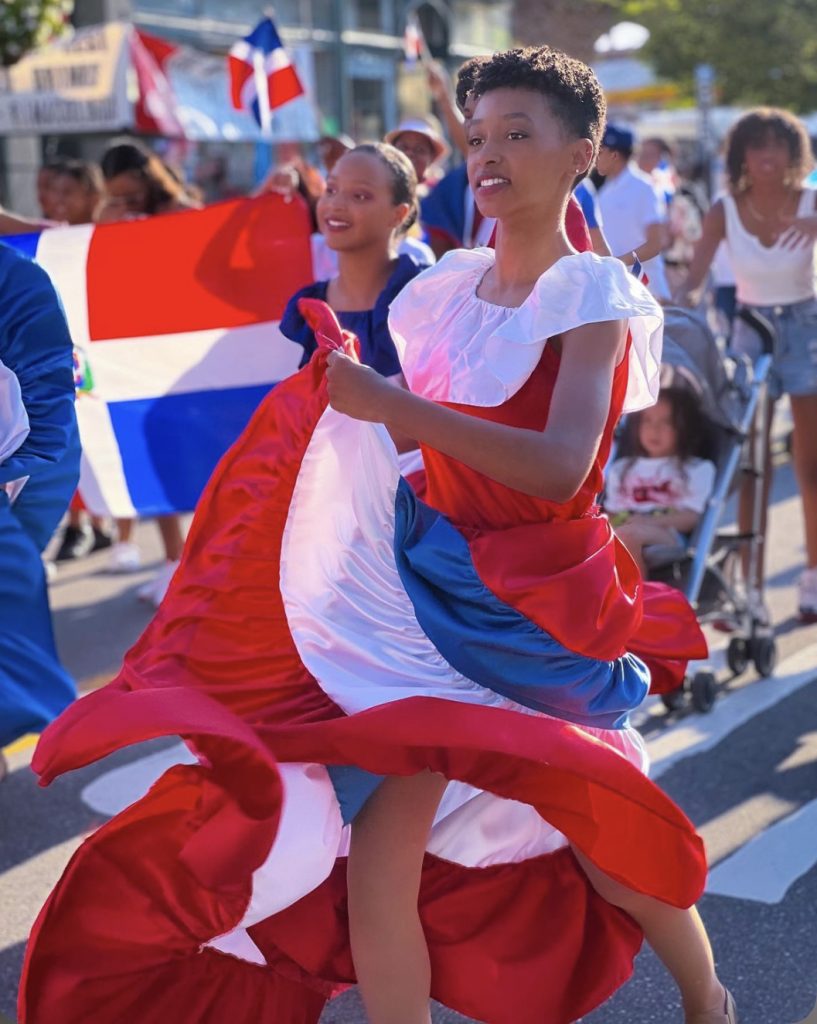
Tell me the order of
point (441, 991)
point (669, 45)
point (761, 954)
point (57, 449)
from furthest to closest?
point (669, 45) → point (57, 449) → point (761, 954) → point (441, 991)

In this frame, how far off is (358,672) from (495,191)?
2.69 ft

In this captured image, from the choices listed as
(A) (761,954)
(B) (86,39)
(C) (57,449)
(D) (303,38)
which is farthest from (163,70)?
(A) (761,954)

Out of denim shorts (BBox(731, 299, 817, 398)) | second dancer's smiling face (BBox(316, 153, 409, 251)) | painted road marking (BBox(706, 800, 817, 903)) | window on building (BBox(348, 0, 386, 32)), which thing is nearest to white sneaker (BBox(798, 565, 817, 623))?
denim shorts (BBox(731, 299, 817, 398))

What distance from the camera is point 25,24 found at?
11.4m

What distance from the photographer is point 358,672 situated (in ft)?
7.97

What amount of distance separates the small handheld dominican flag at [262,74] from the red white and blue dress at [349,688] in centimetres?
730

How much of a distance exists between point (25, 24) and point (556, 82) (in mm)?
10140

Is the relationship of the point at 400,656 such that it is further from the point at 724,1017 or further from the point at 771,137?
the point at 771,137

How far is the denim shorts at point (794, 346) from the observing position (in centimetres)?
579

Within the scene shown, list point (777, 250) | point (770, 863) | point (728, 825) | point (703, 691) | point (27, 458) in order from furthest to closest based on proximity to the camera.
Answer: point (777, 250) → point (703, 691) → point (728, 825) → point (770, 863) → point (27, 458)

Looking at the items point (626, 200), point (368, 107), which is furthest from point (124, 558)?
point (368, 107)

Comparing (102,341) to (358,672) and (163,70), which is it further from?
(163,70)

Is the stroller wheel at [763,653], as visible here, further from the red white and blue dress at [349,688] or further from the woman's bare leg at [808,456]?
the red white and blue dress at [349,688]

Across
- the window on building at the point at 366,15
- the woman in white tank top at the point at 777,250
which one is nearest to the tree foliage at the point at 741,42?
the window on building at the point at 366,15
